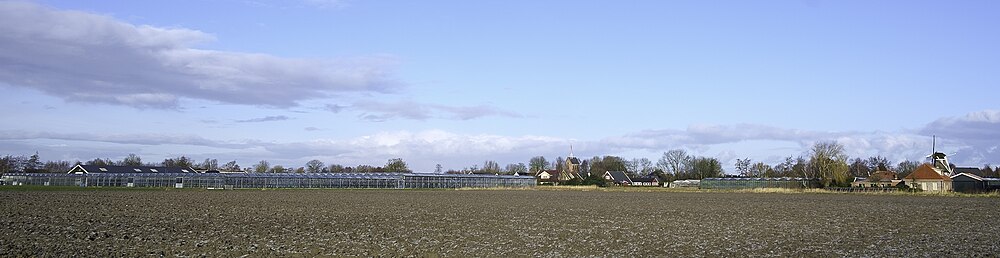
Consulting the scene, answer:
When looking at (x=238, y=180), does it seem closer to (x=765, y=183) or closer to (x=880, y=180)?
(x=765, y=183)

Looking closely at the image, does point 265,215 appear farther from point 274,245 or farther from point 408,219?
point 274,245

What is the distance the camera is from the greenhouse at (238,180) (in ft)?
319

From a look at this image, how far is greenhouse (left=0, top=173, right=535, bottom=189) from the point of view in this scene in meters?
97.3

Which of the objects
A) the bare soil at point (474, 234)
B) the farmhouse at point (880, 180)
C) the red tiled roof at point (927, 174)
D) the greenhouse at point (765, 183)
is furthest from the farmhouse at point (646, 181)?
the bare soil at point (474, 234)

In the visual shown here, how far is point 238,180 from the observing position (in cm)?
9794

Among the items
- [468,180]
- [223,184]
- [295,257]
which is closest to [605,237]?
[295,257]

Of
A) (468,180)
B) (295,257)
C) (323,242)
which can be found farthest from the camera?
(468,180)

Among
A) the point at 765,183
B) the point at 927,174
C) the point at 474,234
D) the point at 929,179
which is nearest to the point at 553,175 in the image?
the point at 765,183

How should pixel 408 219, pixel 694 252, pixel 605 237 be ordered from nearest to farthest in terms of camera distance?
pixel 694 252, pixel 605 237, pixel 408 219

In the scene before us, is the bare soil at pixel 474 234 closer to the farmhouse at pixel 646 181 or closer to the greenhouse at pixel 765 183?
the greenhouse at pixel 765 183

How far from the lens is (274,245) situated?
20.8 metres

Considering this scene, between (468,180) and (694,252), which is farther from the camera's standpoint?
(468,180)

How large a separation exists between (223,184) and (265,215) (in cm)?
6741

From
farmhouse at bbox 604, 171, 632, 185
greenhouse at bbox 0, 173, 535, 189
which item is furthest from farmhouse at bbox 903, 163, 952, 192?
farmhouse at bbox 604, 171, 632, 185
